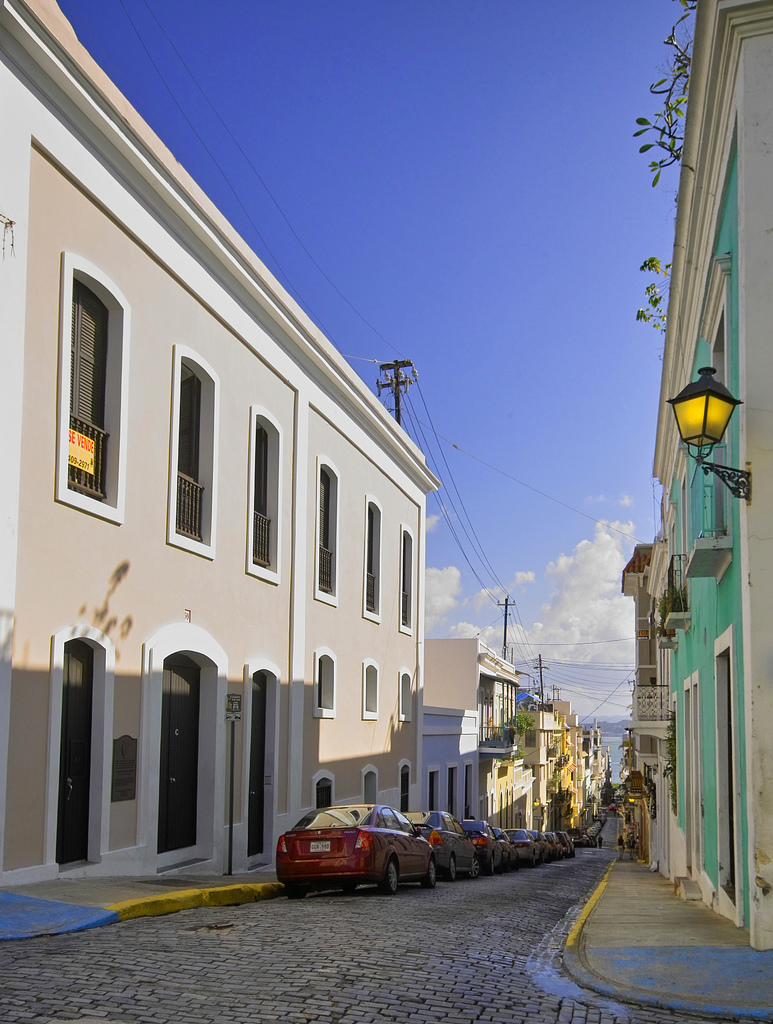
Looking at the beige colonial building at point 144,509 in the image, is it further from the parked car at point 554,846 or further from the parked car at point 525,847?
the parked car at point 554,846

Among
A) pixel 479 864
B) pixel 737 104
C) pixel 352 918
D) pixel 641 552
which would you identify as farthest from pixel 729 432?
pixel 641 552

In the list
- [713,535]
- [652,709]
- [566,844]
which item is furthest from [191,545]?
[566,844]

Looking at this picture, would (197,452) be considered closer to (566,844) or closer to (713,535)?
(713,535)

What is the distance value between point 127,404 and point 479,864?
587 inches

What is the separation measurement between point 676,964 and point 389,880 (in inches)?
284

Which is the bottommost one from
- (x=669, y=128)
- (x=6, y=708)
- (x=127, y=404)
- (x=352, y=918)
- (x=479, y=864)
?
(x=479, y=864)

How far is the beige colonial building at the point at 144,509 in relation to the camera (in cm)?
1116

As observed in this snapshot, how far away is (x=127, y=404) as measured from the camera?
1336cm

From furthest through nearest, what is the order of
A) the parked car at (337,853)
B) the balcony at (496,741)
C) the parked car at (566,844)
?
the parked car at (566,844) → the balcony at (496,741) → the parked car at (337,853)

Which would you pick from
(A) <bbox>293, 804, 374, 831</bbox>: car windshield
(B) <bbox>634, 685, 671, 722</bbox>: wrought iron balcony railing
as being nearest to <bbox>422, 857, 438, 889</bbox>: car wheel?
(A) <bbox>293, 804, 374, 831</bbox>: car windshield

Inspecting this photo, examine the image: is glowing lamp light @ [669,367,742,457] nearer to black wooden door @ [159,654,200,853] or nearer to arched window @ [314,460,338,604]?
black wooden door @ [159,654,200,853]

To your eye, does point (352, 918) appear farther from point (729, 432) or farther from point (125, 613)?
point (729, 432)

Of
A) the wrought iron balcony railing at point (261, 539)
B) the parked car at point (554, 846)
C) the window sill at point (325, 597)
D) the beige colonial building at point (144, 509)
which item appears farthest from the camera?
the parked car at point (554, 846)

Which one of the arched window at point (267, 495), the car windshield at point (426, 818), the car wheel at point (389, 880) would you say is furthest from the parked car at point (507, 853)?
the car wheel at point (389, 880)
